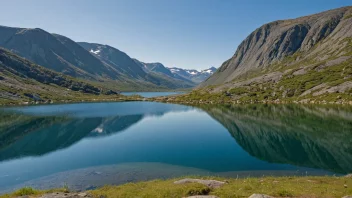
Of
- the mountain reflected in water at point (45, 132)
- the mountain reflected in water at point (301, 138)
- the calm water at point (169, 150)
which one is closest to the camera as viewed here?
the calm water at point (169, 150)

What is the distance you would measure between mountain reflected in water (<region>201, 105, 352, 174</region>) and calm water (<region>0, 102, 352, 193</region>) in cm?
18

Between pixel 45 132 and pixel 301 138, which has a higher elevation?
pixel 301 138

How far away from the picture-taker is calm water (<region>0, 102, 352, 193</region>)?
49.0 metres

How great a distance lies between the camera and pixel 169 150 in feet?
224

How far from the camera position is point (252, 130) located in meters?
96.3

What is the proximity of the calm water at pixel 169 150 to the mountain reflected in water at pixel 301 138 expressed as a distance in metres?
0.18

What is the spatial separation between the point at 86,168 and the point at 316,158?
49894mm

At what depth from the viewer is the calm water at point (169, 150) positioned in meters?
49.0

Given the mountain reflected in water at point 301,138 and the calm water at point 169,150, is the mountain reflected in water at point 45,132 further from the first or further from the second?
the mountain reflected in water at point 301,138

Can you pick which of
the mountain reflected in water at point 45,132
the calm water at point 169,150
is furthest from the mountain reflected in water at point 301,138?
the mountain reflected in water at point 45,132

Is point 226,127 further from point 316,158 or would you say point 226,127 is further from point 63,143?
point 63,143

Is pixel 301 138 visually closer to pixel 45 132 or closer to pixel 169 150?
pixel 169 150

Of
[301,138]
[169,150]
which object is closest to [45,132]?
[169,150]

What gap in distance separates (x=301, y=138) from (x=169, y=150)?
41.5 metres
